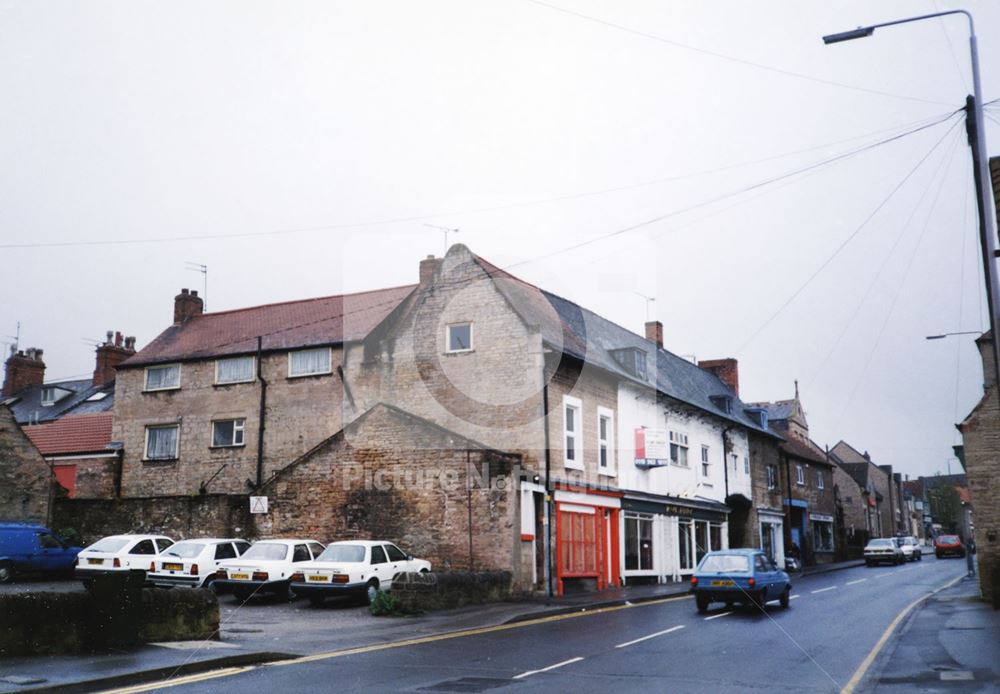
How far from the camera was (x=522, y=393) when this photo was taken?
90.8 feet

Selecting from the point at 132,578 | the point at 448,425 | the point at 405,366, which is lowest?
the point at 132,578

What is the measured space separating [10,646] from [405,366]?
1886 cm

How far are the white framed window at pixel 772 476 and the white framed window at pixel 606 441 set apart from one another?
63.8ft

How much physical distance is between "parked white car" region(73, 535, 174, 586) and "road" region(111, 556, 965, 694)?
37.2 feet

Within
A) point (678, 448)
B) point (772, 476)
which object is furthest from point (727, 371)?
point (678, 448)

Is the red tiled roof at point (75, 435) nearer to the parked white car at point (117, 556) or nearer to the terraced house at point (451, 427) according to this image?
the terraced house at point (451, 427)

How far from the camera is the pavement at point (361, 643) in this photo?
36.2 feet

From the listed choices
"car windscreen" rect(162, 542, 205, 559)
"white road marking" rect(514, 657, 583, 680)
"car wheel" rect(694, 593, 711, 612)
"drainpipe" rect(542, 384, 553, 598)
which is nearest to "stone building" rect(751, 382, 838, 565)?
"drainpipe" rect(542, 384, 553, 598)

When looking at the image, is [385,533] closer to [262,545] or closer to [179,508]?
[262,545]

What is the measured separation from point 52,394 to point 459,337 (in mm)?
31338

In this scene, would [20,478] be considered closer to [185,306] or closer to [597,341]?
[185,306]

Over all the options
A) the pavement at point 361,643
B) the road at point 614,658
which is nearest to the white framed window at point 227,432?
the pavement at point 361,643

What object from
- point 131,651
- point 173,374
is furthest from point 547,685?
point 173,374

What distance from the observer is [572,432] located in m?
28.7
